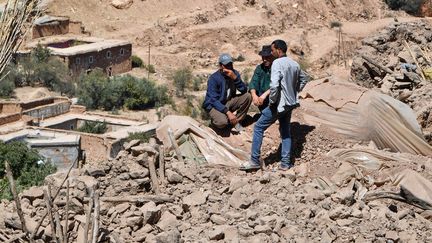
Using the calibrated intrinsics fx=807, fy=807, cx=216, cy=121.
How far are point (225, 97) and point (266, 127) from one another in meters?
0.67

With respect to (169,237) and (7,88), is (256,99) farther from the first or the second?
(7,88)

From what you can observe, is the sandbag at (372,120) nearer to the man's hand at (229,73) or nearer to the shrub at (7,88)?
the man's hand at (229,73)

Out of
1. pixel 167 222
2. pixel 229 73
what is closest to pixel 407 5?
pixel 229 73

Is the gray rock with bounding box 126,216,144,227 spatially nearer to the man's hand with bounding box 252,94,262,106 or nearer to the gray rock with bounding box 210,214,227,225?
the gray rock with bounding box 210,214,227,225

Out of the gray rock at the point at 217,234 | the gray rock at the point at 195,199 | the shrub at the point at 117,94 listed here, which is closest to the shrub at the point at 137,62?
the shrub at the point at 117,94

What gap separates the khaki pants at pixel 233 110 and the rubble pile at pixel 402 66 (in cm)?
176

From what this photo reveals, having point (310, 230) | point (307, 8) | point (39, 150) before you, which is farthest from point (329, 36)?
point (310, 230)

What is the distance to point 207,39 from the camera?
30.9 metres

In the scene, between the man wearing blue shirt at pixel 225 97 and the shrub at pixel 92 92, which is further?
the shrub at pixel 92 92

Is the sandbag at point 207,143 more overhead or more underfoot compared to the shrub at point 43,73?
more overhead

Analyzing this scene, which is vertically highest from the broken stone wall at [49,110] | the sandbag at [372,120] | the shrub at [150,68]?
the sandbag at [372,120]

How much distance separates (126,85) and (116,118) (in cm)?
426

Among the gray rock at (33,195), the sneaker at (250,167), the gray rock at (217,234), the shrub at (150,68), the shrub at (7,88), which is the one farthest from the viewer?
the shrub at (150,68)

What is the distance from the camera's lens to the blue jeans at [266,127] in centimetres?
666
